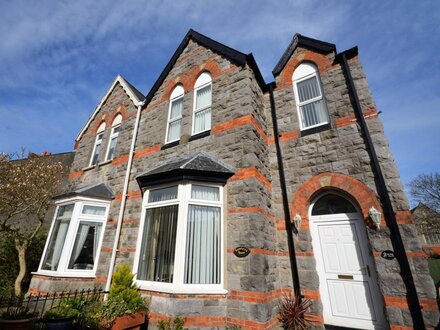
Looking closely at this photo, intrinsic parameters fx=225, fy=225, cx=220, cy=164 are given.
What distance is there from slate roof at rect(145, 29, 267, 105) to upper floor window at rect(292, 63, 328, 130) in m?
1.31

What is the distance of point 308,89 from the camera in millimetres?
7719

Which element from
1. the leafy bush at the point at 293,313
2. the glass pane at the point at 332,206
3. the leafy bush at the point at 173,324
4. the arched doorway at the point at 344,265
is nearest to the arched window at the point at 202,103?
the glass pane at the point at 332,206

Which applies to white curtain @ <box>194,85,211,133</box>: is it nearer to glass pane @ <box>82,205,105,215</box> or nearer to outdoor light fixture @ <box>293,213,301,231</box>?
outdoor light fixture @ <box>293,213,301,231</box>

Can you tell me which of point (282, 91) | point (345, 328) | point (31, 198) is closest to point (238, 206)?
point (345, 328)

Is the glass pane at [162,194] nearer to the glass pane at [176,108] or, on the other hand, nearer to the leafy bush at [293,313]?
the glass pane at [176,108]

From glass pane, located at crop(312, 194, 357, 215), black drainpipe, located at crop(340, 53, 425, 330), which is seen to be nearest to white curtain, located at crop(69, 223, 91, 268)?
glass pane, located at crop(312, 194, 357, 215)

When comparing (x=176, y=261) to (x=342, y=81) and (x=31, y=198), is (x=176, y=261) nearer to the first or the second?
(x=342, y=81)

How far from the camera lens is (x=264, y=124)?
26.2 ft

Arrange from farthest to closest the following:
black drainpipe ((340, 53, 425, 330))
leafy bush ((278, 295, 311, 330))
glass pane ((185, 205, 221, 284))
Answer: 1. glass pane ((185, 205, 221, 284))
2. leafy bush ((278, 295, 311, 330))
3. black drainpipe ((340, 53, 425, 330))

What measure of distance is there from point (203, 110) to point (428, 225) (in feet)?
97.0

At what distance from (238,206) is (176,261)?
2.10 metres

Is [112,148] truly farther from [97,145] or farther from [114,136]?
[97,145]

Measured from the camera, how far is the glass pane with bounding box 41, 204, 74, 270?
817cm

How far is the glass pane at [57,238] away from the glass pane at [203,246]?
5.45 metres
